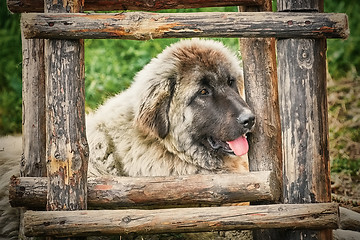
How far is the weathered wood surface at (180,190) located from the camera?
4.03 metres

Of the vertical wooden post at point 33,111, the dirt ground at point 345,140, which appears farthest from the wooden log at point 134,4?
the dirt ground at point 345,140

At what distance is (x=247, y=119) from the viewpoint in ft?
14.1

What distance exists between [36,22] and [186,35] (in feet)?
3.72

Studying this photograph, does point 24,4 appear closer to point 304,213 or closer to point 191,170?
point 191,170

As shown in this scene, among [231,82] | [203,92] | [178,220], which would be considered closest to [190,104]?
[203,92]

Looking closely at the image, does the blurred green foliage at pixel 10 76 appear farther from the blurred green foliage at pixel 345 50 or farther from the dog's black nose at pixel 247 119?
the blurred green foliage at pixel 345 50

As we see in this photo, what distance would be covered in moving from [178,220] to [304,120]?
126 centimetres

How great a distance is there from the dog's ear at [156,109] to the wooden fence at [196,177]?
742 mm

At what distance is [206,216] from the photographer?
385cm

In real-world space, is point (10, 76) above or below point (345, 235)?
above

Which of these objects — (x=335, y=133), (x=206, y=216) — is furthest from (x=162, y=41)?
(x=206, y=216)

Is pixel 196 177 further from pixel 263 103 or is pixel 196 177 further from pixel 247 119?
pixel 263 103

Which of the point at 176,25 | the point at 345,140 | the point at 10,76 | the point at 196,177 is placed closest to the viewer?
the point at 176,25

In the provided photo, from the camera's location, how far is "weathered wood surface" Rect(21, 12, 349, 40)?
3805mm
